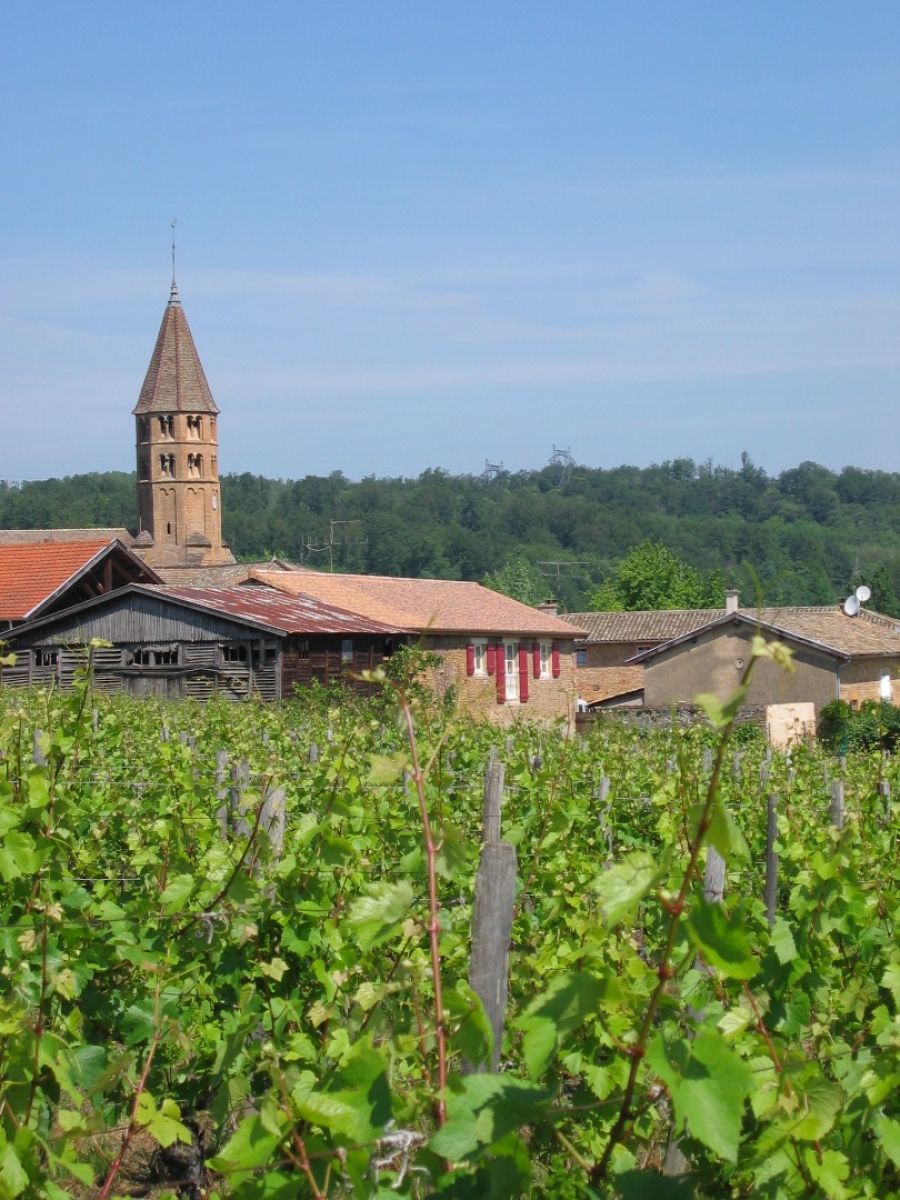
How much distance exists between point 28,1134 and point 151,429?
255 feet

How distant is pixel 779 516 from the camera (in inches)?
6181

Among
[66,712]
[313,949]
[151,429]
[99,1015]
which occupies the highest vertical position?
Answer: [151,429]

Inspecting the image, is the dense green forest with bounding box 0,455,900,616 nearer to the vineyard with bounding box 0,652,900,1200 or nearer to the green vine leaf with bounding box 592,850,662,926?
the vineyard with bounding box 0,652,900,1200

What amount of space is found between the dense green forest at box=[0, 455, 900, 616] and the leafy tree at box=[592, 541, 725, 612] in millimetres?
8195

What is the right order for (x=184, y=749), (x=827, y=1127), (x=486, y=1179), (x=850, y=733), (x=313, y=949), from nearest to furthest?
(x=486, y=1179) → (x=827, y=1127) → (x=313, y=949) → (x=184, y=749) → (x=850, y=733)

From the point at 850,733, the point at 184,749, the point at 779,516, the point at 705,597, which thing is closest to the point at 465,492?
the point at 779,516

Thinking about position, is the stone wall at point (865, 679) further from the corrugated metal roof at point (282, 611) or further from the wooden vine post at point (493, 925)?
the wooden vine post at point (493, 925)

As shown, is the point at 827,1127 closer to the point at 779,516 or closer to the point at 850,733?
the point at 850,733

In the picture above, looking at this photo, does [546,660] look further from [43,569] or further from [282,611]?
[43,569]

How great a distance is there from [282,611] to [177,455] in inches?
1834

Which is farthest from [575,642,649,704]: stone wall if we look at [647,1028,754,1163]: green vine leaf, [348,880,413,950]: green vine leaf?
[647,1028,754,1163]: green vine leaf

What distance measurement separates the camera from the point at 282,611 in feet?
108

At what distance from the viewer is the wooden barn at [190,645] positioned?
3044 centimetres

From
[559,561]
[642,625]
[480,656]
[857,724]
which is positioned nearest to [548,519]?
[559,561]
